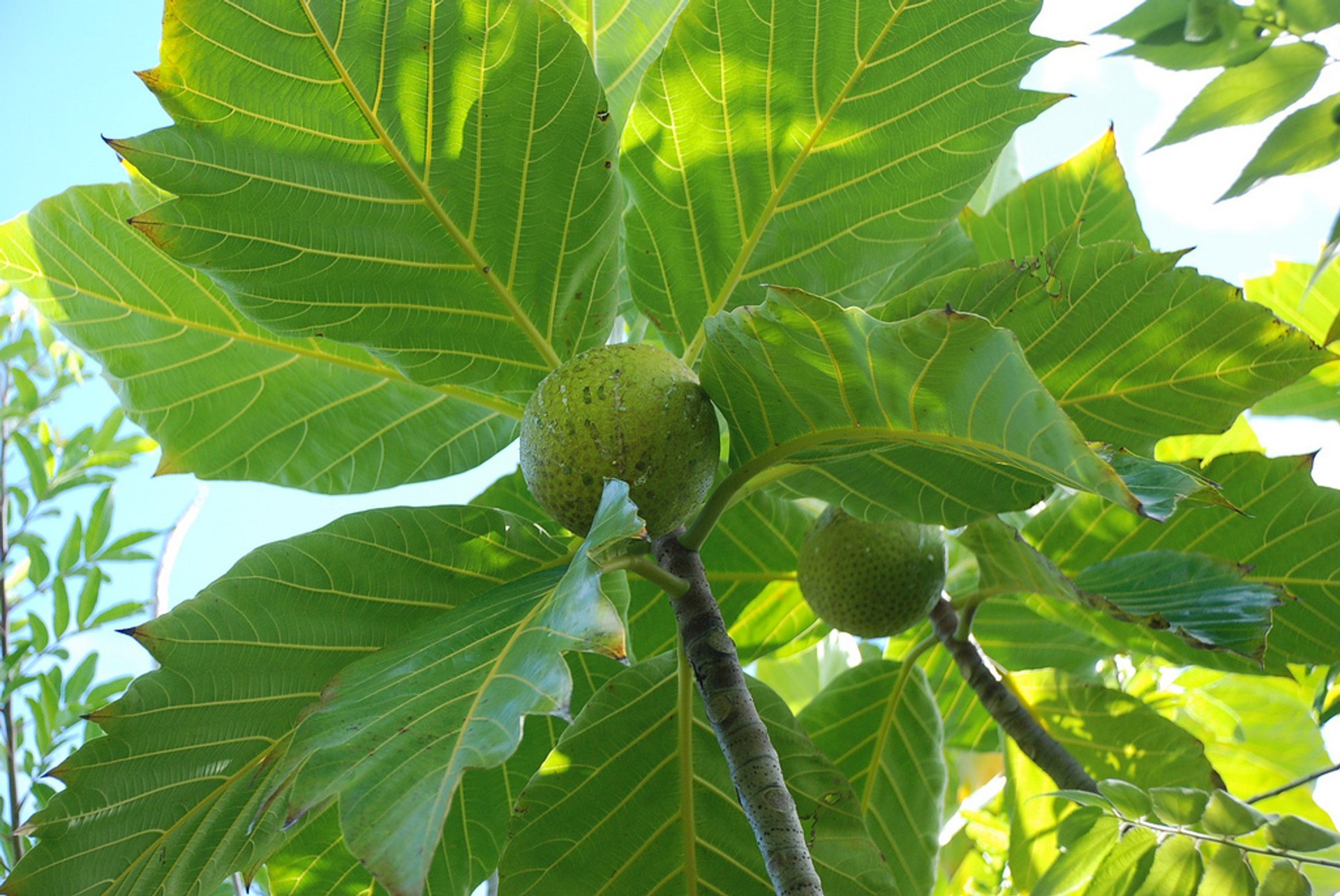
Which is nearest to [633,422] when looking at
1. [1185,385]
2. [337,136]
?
[337,136]

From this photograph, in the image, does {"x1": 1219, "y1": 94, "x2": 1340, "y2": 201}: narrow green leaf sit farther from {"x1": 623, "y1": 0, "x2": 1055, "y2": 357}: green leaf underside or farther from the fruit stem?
the fruit stem

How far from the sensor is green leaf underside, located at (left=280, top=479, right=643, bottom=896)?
614 mm

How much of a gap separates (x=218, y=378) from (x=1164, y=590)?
1.06 meters

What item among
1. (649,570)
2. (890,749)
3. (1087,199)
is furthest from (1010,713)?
(1087,199)

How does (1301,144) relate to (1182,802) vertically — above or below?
above

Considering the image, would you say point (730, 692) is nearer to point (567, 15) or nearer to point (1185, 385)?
point (1185, 385)

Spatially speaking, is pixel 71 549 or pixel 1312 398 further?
pixel 71 549

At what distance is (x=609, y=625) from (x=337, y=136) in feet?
1.83

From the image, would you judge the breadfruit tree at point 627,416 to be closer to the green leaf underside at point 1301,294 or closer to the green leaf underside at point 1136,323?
the green leaf underside at point 1136,323

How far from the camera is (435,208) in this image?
1000 millimetres

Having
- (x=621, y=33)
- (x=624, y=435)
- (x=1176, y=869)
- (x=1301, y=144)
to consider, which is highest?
(x=621, y=33)

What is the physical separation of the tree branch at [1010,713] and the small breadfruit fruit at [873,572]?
0.35 ft

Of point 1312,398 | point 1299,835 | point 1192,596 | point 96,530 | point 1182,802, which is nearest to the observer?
point 1299,835

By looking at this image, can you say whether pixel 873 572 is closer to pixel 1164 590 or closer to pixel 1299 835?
pixel 1164 590
